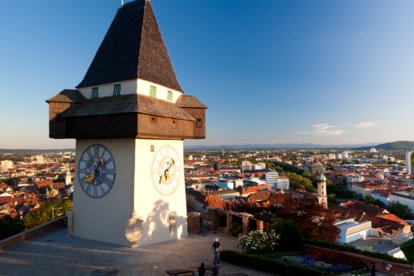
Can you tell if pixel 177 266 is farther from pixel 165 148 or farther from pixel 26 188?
pixel 26 188

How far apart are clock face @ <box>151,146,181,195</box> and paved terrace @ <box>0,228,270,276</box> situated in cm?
257

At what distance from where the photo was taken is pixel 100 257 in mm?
12570

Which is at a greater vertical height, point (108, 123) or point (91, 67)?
point (91, 67)

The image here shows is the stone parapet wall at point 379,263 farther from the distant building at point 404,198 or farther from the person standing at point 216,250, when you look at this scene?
the distant building at point 404,198

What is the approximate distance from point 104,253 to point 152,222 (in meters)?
2.39

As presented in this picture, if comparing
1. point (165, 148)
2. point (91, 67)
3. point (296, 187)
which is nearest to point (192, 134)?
point (165, 148)

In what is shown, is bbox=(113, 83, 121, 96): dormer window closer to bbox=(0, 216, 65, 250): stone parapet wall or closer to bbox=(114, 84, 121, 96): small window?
bbox=(114, 84, 121, 96): small window

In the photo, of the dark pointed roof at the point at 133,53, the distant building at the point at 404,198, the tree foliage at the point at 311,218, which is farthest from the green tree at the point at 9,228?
the distant building at the point at 404,198

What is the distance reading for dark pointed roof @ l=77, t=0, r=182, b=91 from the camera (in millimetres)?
14953

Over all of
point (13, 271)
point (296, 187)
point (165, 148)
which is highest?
point (165, 148)

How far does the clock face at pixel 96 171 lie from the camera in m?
14.6

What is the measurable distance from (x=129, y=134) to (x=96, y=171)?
10.5ft

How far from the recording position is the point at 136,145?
551 inches

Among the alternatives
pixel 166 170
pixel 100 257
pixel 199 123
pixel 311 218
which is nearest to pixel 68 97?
pixel 166 170
